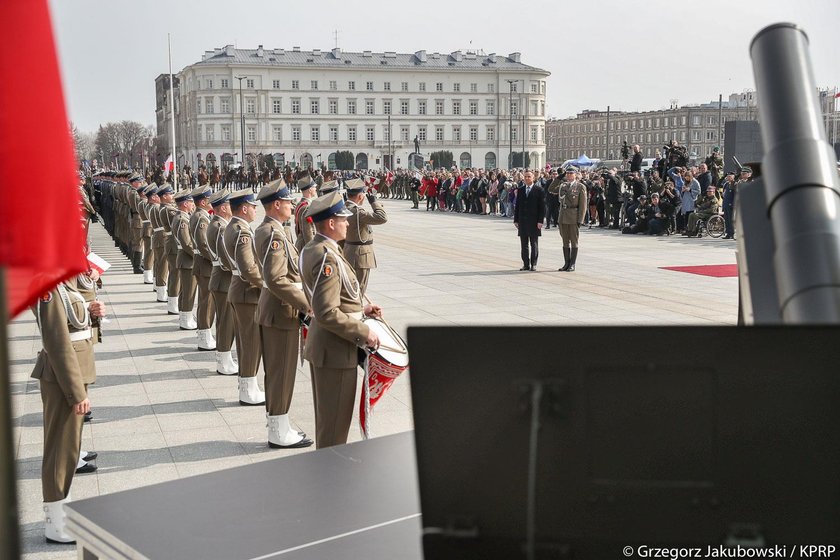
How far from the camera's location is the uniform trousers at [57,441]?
5238 mm

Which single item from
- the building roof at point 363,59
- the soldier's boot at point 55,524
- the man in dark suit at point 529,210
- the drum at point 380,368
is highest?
the building roof at point 363,59

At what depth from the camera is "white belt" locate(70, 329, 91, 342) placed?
5.34 metres

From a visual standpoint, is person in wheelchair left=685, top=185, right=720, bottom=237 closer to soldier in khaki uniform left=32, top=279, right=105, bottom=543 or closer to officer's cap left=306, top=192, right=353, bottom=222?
officer's cap left=306, top=192, right=353, bottom=222

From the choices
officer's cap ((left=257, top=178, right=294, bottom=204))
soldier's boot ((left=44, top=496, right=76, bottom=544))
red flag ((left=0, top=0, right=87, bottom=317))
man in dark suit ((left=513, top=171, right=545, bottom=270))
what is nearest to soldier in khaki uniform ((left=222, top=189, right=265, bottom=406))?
officer's cap ((left=257, top=178, right=294, bottom=204))

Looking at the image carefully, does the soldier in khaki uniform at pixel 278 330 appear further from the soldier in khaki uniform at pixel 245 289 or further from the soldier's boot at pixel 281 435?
the soldier in khaki uniform at pixel 245 289

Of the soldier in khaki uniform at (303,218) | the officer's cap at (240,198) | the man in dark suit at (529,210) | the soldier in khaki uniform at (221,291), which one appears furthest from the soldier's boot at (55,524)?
the man in dark suit at (529,210)

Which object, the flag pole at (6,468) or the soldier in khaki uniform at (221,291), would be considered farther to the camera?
the soldier in khaki uniform at (221,291)

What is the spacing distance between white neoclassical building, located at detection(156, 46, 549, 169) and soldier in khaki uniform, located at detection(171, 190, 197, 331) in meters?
107

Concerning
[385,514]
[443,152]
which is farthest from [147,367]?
[443,152]

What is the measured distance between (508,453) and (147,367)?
356 inches

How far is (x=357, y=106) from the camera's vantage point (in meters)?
127

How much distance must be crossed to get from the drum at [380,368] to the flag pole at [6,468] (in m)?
4.70

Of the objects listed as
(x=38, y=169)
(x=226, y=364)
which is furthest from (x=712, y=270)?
(x=38, y=169)

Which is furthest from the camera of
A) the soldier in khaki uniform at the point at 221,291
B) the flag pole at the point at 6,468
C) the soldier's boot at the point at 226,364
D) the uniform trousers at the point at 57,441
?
the soldier's boot at the point at 226,364
